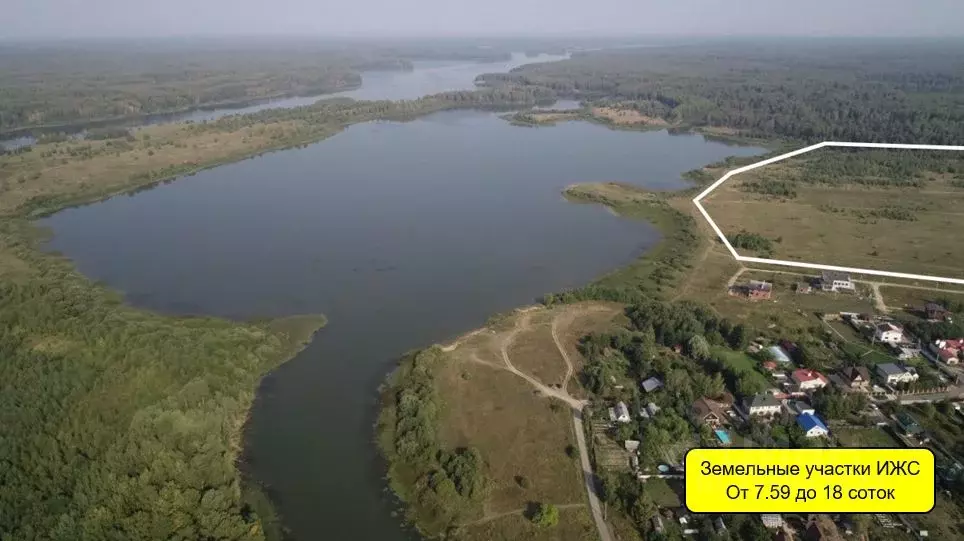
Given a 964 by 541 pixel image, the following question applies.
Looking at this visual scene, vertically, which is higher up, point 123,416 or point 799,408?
point 123,416

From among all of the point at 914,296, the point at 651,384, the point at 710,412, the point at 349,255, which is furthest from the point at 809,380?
the point at 349,255

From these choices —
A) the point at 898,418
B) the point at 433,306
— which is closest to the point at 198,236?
the point at 433,306

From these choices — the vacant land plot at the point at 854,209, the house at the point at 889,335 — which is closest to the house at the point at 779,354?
the house at the point at 889,335

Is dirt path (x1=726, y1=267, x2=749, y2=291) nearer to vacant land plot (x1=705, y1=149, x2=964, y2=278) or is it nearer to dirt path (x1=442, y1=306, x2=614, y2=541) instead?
vacant land plot (x1=705, y1=149, x2=964, y2=278)

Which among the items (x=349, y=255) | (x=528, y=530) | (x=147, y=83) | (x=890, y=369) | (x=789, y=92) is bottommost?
(x=528, y=530)

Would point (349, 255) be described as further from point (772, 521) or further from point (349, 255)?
point (772, 521)

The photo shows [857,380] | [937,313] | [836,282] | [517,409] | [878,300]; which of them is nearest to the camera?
[857,380]

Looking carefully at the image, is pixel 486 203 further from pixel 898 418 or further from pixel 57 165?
pixel 57 165
